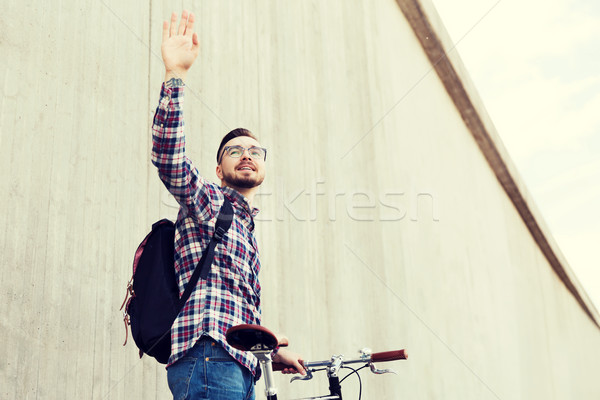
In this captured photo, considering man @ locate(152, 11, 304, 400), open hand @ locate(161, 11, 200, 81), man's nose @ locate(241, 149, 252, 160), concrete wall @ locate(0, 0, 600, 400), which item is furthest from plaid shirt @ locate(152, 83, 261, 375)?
concrete wall @ locate(0, 0, 600, 400)

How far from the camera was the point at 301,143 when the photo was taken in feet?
17.1

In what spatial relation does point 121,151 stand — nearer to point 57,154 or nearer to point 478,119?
point 57,154

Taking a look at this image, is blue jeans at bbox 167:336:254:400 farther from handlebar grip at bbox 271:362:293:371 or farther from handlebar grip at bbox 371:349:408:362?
handlebar grip at bbox 371:349:408:362

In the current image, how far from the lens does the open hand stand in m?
2.23

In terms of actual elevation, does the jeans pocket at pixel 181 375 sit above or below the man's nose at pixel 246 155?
below

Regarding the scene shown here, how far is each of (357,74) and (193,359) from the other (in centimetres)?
468

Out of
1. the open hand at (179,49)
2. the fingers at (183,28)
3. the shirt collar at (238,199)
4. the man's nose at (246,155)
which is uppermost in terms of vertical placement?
the fingers at (183,28)

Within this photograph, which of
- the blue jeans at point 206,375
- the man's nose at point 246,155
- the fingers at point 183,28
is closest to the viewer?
the blue jeans at point 206,375

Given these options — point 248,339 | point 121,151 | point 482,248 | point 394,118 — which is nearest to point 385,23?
point 394,118

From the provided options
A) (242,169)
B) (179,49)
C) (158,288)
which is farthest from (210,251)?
(179,49)

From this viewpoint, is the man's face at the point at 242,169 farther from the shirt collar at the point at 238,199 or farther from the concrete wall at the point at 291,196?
the concrete wall at the point at 291,196

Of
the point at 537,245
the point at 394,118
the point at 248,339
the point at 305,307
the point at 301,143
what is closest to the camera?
the point at 248,339

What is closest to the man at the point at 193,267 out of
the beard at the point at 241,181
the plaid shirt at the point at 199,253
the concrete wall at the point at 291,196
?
the plaid shirt at the point at 199,253

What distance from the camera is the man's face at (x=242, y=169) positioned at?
8.46ft
